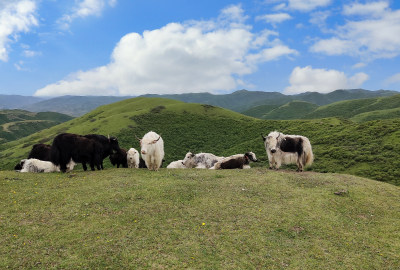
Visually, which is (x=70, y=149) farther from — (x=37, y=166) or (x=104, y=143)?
(x=37, y=166)

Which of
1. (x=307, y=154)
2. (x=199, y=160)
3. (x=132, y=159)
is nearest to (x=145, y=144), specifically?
(x=132, y=159)

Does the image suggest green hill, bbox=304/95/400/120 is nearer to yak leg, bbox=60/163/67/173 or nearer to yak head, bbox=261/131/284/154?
yak head, bbox=261/131/284/154

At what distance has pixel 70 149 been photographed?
48.6 feet

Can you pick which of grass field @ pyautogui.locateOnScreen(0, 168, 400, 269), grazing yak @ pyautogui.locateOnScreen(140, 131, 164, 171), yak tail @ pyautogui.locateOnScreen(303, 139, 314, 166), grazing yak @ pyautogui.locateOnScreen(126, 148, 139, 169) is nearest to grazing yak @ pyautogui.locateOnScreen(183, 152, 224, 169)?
grazing yak @ pyautogui.locateOnScreen(126, 148, 139, 169)

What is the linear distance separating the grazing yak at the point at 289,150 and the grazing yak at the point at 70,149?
12.8 m

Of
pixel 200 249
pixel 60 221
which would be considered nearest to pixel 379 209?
pixel 200 249

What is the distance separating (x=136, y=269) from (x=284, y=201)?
23.8ft

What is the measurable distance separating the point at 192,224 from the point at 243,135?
4148 cm

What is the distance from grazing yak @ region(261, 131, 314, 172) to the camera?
671 inches

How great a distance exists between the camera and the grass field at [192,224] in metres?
6.49

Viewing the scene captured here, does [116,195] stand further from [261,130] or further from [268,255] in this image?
[261,130]

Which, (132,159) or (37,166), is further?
(132,159)

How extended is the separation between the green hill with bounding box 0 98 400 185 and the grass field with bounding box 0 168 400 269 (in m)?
12.4

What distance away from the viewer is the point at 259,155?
33469 millimetres
